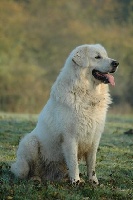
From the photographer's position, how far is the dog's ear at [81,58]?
816cm

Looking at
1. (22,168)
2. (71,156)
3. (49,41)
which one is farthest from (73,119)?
(49,41)

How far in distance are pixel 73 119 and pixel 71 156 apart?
0.54 meters

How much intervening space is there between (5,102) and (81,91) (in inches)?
1030

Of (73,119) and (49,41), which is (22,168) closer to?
(73,119)

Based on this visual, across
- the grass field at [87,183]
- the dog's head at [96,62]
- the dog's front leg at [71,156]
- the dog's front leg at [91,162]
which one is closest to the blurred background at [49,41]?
the grass field at [87,183]

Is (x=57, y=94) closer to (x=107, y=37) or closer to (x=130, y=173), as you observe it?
(x=130, y=173)

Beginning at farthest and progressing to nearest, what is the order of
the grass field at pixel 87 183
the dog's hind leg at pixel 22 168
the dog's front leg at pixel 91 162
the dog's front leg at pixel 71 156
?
the dog's hind leg at pixel 22 168, the dog's front leg at pixel 91 162, the dog's front leg at pixel 71 156, the grass field at pixel 87 183

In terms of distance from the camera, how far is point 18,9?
174ft

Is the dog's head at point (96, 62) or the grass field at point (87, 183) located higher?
the dog's head at point (96, 62)

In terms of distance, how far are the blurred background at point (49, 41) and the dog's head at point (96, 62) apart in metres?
23.1

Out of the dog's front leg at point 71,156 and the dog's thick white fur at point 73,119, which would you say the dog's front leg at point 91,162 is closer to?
the dog's thick white fur at point 73,119

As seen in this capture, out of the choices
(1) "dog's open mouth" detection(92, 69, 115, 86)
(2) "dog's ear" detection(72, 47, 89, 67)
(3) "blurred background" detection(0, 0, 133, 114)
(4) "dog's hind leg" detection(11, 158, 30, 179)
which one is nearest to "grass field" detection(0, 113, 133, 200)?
(4) "dog's hind leg" detection(11, 158, 30, 179)

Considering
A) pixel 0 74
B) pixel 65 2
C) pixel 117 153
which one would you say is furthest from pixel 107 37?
pixel 117 153

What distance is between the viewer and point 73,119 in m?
8.04
